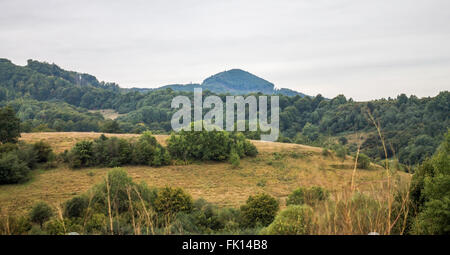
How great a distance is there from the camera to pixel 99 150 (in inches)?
1759

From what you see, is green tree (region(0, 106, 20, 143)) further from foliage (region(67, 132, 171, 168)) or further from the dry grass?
the dry grass

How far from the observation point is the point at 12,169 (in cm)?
3509

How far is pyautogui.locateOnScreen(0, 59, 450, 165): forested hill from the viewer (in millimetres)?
64312

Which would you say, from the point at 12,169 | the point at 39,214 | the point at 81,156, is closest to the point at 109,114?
the point at 81,156

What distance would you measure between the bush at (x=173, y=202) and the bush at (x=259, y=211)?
4372 mm

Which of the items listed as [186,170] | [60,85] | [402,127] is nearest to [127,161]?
[186,170]

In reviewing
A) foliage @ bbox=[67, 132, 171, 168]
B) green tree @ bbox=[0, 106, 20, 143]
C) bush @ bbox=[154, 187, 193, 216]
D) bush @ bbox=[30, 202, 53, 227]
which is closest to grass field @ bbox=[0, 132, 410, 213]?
foliage @ bbox=[67, 132, 171, 168]

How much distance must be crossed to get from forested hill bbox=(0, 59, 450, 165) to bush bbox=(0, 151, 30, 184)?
1021 inches

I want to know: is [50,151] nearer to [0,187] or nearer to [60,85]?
[0,187]

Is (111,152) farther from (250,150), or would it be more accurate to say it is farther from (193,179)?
(250,150)

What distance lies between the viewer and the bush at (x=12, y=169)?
34.7 meters

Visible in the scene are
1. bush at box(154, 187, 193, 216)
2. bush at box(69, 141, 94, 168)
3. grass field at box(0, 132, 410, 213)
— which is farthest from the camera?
bush at box(69, 141, 94, 168)
